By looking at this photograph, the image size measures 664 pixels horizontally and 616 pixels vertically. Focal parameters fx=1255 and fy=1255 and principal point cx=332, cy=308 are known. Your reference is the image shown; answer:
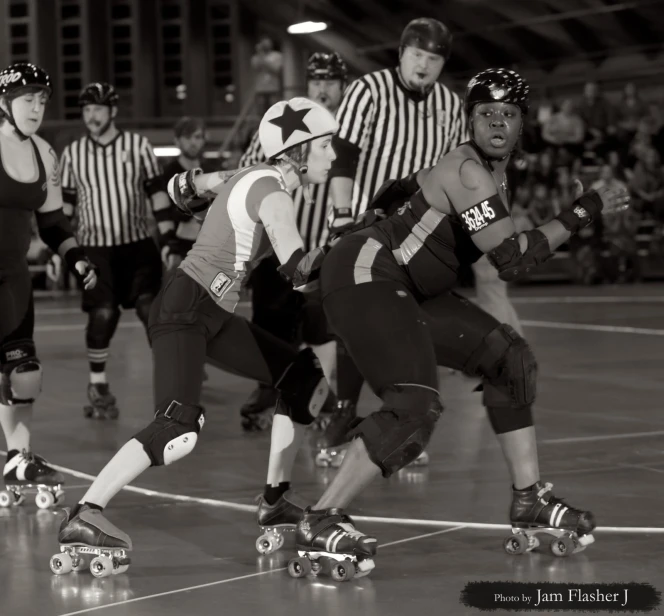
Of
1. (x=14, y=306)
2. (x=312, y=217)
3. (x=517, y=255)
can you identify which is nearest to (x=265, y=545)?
(x=517, y=255)

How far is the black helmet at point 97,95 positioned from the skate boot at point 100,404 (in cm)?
167

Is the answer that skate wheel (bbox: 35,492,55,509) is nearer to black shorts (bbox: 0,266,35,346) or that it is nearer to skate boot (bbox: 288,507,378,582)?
black shorts (bbox: 0,266,35,346)

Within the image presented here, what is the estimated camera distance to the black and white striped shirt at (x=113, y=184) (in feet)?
24.5

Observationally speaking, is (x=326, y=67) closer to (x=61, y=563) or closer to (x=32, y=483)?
(x=32, y=483)

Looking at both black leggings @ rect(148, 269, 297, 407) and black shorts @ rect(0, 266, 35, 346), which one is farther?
black shorts @ rect(0, 266, 35, 346)

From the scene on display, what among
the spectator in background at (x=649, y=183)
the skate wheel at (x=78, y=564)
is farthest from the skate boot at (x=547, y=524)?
the spectator in background at (x=649, y=183)

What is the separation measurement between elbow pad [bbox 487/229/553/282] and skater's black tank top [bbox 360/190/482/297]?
187mm

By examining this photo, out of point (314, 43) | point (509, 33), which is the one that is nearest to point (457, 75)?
point (509, 33)

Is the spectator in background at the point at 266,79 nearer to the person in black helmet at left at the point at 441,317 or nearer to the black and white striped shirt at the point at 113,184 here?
the black and white striped shirt at the point at 113,184

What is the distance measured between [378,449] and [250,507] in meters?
1.14

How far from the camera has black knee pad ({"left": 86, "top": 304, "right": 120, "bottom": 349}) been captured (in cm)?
735

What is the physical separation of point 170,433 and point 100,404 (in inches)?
129

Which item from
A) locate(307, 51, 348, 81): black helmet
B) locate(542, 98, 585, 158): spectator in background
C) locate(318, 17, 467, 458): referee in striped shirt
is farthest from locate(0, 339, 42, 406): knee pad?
locate(542, 98, 585, 158): spectator in background

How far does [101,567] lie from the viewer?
12.5ft
